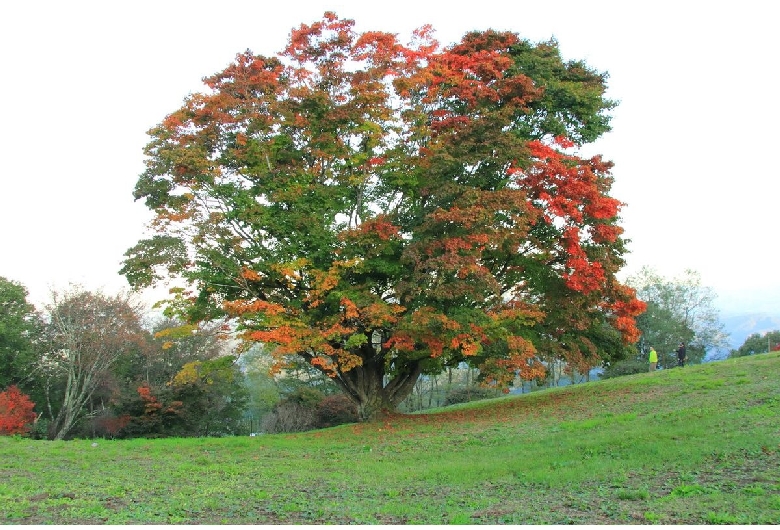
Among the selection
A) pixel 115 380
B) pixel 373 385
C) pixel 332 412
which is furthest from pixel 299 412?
pixel 373 385

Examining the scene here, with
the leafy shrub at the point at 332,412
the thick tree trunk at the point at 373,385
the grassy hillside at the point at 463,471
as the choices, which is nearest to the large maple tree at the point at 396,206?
the thick tree trunk at the point at 373,385

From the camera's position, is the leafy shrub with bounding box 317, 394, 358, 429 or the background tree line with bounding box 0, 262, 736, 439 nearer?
the background tree line with bounding box 0, 262, 736, 439

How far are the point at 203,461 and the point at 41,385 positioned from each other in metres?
32.3

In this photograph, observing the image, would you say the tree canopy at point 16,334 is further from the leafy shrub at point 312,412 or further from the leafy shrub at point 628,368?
the leafy shrub at point 628,368

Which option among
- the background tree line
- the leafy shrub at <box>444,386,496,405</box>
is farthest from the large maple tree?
the leafy shrub at <box>444,386,496,405</box>

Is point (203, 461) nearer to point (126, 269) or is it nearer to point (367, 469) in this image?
point (367, 469)

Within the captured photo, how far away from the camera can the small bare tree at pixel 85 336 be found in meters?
34.4

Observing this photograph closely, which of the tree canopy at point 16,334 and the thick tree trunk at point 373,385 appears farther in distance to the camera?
the tree canopy at point 16,334

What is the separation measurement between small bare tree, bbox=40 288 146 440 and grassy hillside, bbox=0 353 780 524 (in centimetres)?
1904

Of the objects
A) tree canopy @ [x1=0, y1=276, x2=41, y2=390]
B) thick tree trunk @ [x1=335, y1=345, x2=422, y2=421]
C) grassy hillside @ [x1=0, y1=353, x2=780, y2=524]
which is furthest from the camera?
tree canopy @ [x1=0, y1=276, x2=41, y2=390]

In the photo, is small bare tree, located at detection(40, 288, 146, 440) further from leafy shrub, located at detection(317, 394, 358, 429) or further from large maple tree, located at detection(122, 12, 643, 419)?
large maple tree, located at detection(122, 12, 643, 419)

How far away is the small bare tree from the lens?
1355 inches

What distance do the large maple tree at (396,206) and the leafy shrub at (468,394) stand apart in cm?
2279

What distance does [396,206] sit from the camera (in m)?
20.3
